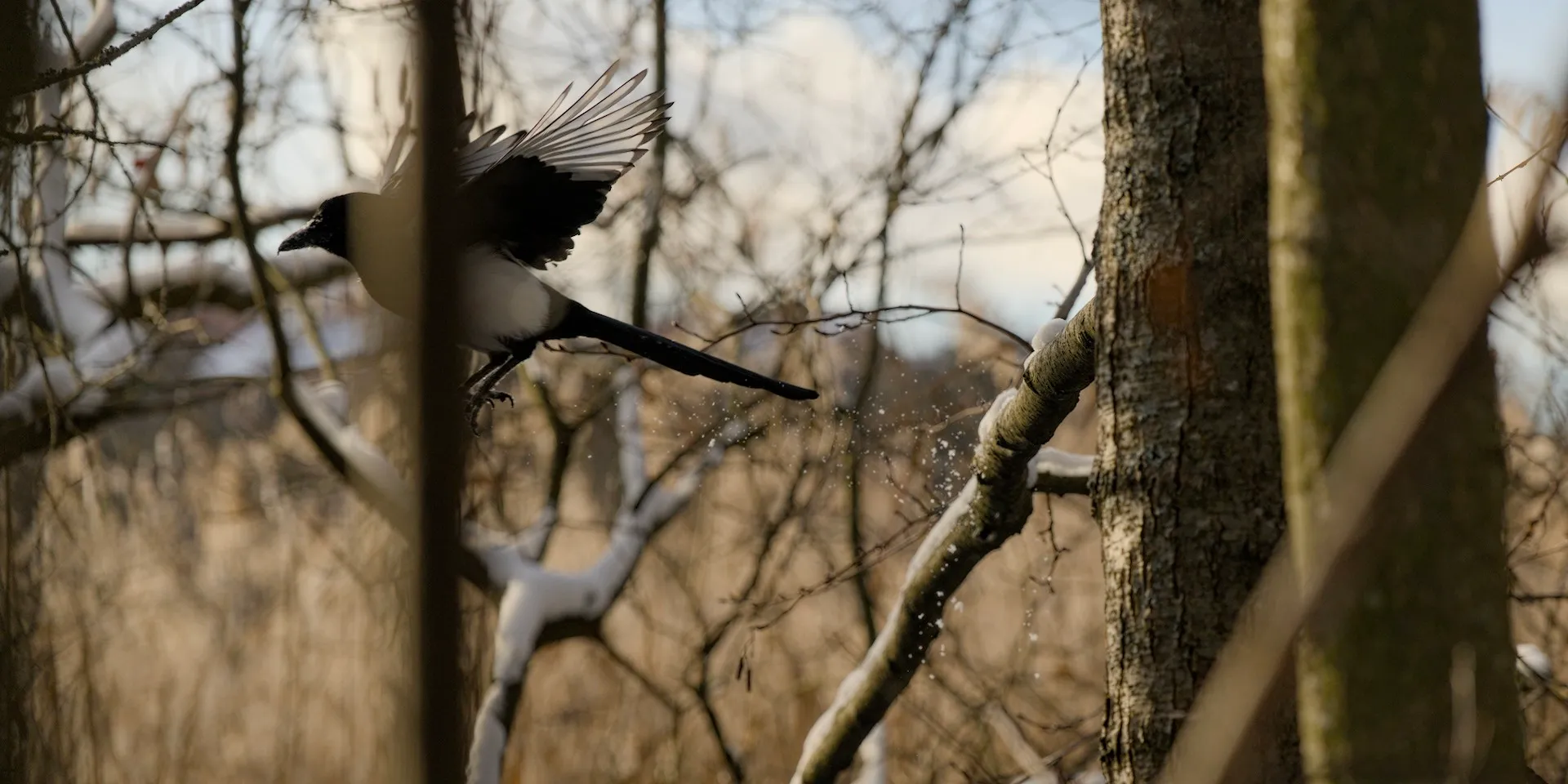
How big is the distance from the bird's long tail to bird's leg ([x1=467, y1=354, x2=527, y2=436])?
0.13m

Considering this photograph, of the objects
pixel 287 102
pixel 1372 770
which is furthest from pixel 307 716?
pixel 1372 770

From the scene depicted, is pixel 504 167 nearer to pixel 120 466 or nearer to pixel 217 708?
pixel 217 708

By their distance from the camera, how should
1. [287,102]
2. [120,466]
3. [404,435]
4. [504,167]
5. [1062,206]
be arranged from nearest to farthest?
[404,435] → [504,167] → [1062,206] → [287,102] → [120,466]

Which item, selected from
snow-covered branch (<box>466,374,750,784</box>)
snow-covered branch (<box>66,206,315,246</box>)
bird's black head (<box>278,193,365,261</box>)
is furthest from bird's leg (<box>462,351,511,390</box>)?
snow-covered branch (<box>66,206,315,246</box>)

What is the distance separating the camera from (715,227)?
629cm

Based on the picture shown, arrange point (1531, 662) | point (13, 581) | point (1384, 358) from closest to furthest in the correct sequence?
point (1384, 358) < point (13, 581) < point (1531, 662)

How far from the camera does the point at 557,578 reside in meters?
5.51

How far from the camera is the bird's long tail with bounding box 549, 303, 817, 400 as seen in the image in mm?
2615

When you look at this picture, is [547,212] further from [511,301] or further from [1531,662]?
[1531,662]

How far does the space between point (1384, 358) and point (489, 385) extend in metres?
2.00

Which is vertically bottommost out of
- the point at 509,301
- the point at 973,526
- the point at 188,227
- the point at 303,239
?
the point at 973,526

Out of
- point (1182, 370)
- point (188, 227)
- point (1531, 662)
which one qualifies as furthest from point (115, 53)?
point (188, 227)

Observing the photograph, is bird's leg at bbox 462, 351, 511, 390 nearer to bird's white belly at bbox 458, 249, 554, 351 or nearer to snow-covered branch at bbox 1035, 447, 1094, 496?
bird's white belly at bbox 458, 249, 554, 351

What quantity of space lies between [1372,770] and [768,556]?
16.2 feet
